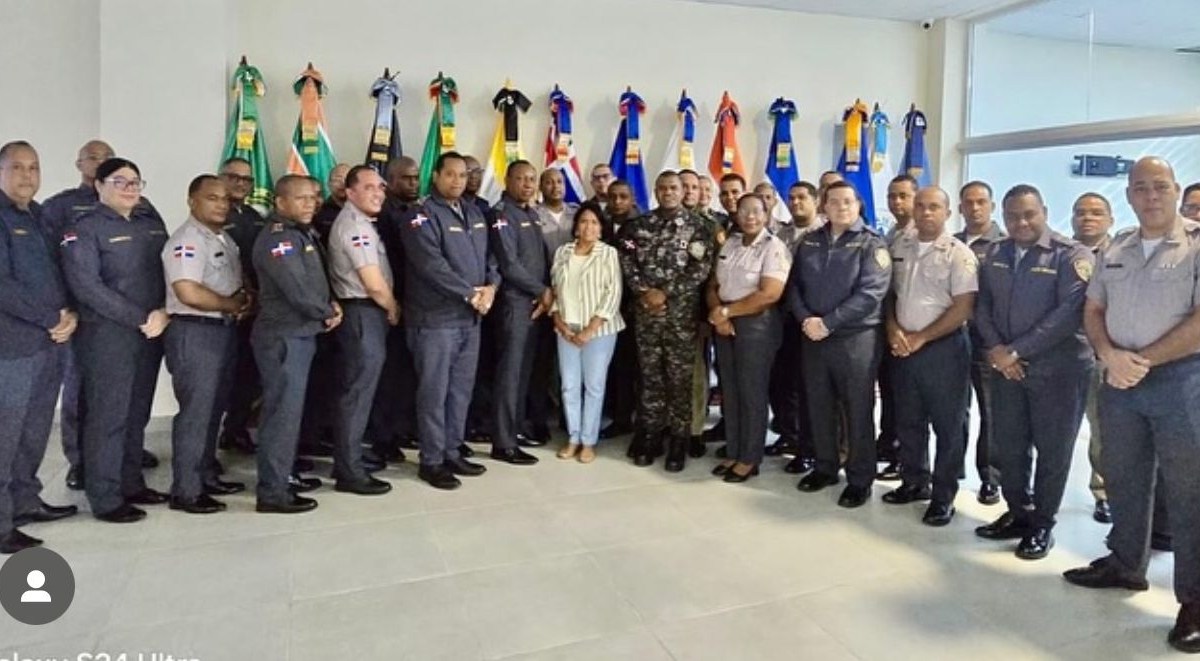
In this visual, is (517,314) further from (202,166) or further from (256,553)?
(202,166)

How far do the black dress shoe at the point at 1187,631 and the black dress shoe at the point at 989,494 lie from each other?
49.7 inches

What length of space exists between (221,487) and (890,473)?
3562 millimetres

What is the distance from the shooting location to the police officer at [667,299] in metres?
4.10

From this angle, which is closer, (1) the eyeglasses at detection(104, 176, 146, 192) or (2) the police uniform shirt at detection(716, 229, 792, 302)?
(1) the eyeglasses at detection(104, 176, 146, 192)

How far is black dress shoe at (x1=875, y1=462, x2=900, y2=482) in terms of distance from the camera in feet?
13.4

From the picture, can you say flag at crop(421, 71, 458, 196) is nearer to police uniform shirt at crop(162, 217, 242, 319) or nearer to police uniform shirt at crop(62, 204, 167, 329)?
police uniform shirt at crop(162, 217, 242, 319)

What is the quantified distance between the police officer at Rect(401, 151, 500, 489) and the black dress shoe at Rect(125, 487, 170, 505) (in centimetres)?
125

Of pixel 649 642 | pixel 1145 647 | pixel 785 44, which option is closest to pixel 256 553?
pixel 649 642

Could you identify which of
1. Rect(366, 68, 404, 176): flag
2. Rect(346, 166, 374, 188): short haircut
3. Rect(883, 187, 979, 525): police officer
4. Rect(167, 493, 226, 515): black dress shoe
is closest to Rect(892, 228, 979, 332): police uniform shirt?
Rect(883, 187, 979, 525): police officer

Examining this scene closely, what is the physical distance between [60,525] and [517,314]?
237cm

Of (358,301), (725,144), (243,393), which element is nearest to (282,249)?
(358,301)

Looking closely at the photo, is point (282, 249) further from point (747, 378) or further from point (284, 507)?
point (747, 378)

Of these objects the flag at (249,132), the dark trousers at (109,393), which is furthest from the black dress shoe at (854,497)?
the flag at (249,132)

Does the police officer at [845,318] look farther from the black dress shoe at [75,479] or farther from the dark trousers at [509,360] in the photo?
the black dress shoe at [75,479]
